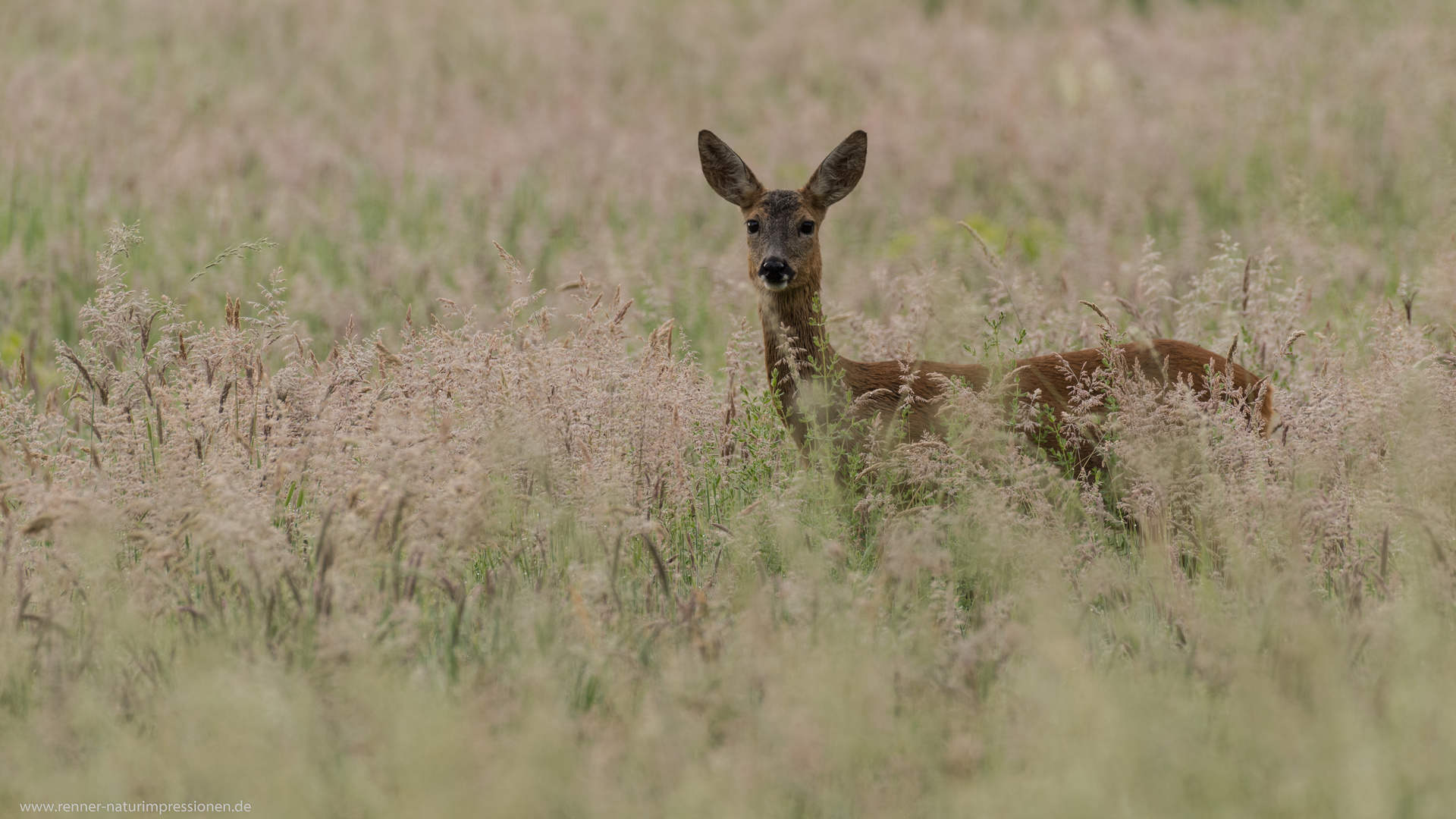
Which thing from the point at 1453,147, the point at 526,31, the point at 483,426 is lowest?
the point at 483,426

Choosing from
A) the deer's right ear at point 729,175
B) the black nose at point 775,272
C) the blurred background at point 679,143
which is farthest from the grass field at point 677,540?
the deer's right ear at point 729,175

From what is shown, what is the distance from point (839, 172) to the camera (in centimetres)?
575

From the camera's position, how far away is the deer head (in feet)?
17.3

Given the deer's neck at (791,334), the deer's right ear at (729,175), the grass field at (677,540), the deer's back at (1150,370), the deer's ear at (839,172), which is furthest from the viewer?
the deer's right ear at (729,175)

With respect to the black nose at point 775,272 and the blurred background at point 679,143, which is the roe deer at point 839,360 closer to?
the black nose at point 775,272

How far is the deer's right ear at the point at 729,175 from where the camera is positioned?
580 cm

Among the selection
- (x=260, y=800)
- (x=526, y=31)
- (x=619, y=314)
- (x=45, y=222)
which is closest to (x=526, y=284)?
(x=619, y=314)

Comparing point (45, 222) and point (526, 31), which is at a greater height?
point (526, 31)

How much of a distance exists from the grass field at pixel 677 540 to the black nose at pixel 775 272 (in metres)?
0.22

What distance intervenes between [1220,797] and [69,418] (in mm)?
4735

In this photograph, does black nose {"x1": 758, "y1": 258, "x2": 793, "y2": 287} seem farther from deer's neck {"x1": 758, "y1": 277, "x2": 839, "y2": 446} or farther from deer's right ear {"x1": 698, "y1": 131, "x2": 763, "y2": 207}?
deer's right ear {"x1": 698, "y1": 131, "x2": 763, "y2": 207}

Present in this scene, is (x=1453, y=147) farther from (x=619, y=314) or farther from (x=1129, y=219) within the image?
(x=619, y=314)

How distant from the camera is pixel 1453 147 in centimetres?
953

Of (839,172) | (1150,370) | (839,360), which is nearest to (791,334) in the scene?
(839,360)
